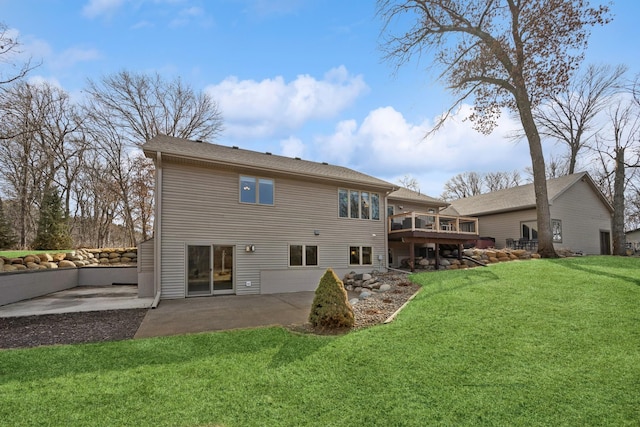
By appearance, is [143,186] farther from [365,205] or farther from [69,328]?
[69,328]

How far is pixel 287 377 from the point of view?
3.88 metres

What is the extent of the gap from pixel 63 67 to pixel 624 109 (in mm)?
27495

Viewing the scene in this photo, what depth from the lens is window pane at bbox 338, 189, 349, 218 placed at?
508 inches

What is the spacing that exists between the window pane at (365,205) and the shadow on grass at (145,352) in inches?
341

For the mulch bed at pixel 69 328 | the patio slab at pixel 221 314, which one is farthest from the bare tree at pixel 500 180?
the mulch bed at pixel 69 328

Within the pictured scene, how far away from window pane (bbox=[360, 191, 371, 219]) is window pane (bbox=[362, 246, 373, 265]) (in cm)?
142

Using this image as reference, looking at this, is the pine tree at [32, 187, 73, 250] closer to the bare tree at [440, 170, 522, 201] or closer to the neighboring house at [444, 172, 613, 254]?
the neighboring house at [444, 172, 613, 254]

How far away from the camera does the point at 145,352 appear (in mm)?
4629

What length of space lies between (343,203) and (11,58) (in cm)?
1191

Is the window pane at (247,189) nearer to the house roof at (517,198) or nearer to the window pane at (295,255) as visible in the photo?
the window pane at (295,255)

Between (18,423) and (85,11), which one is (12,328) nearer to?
(18,423)

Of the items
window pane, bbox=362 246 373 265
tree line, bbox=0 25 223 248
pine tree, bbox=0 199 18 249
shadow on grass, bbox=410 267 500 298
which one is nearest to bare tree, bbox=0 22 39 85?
tree line, bbox=0 25 223 248

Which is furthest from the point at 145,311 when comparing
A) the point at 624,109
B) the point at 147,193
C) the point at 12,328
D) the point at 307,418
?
the point at 624,109

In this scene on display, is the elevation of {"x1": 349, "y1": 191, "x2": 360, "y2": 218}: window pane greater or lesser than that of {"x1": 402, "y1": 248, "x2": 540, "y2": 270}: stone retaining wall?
greater
